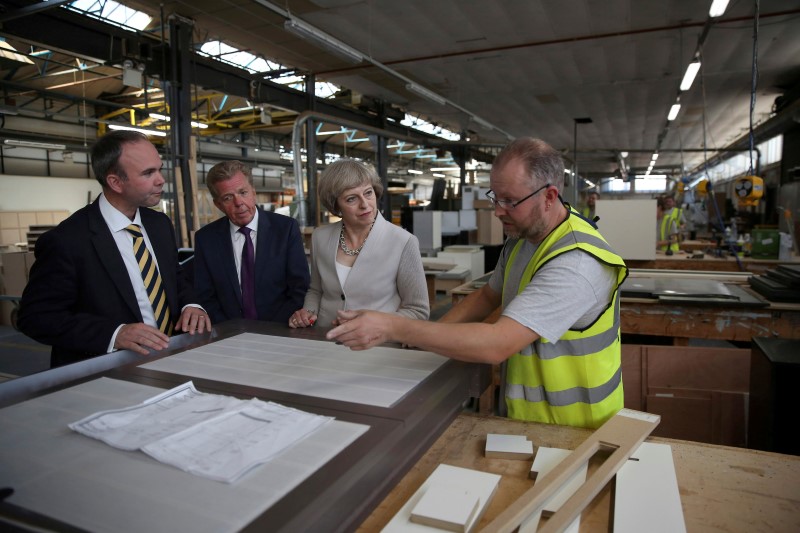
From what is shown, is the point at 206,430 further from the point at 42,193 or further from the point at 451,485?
the point at 42,193

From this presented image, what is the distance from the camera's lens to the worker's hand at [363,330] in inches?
43.8

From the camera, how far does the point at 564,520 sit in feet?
2.48

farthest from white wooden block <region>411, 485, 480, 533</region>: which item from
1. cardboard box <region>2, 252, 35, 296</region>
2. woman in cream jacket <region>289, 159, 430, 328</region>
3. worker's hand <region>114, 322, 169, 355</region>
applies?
cardboard box <region>2, 252, 35, 296</region>

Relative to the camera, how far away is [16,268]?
6.60 m

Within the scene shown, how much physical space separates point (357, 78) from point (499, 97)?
2.73 meters

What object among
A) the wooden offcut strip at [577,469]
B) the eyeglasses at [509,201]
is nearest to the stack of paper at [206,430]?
the wooden offcut strip at [577,469]

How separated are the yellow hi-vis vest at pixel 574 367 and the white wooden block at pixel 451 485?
1.76 ft

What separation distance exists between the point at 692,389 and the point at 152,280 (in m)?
2.64

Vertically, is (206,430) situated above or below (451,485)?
above

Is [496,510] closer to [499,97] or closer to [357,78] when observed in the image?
[357,78]

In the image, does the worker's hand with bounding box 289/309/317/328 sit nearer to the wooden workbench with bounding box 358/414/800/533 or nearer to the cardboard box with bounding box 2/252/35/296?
the wooden workbench with bounding box 358/414/800/533

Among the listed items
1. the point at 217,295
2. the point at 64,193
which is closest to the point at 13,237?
the point at 64,193

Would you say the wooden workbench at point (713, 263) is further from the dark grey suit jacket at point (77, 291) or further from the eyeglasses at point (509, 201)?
the dark grey suit jacket at point (77, 291)

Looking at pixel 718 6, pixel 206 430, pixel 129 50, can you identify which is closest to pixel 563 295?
pixel 206 430
